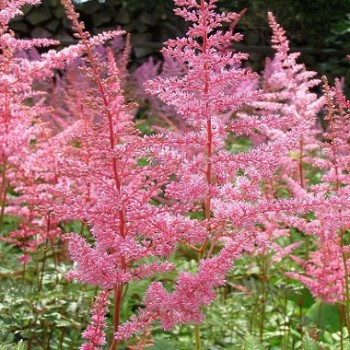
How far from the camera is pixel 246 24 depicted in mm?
13117

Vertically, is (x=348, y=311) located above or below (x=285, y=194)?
below

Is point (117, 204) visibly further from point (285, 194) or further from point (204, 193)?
point (285, 194)

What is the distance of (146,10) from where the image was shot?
12453mm

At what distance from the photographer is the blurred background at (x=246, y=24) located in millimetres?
11914

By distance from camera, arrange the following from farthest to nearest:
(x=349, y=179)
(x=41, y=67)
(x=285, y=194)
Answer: (x=285, y=194), (x=41, y=67), (x=349, y=179)

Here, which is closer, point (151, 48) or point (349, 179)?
point (349, 179)

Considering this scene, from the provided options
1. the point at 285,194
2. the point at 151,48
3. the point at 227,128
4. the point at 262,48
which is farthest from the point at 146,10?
the point at 227,128

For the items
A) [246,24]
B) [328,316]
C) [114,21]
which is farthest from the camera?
[246,24]

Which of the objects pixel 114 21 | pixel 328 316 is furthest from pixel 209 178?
pixel 114 21

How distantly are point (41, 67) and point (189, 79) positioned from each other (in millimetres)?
1092

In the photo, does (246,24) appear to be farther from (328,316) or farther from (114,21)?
(328,316)

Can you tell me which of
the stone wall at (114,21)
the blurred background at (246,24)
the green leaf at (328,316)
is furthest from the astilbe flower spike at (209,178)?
the stone wall at (114,21)

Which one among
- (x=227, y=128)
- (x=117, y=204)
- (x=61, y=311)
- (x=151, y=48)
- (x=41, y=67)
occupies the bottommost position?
Answer: (x=61, y=311)

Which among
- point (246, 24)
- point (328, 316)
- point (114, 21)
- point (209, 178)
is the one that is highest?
point (246, 24)
